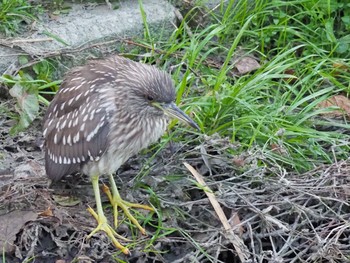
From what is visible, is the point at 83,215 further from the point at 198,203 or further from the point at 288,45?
the point at 288,45

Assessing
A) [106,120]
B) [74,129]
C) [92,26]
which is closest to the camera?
[106,120]

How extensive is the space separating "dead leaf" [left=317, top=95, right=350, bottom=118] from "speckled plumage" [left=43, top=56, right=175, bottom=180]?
134 cm

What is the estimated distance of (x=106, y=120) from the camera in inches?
184

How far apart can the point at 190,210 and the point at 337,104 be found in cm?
136

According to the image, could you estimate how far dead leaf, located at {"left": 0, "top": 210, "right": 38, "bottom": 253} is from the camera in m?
4.72

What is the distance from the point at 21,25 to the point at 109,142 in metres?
1.83

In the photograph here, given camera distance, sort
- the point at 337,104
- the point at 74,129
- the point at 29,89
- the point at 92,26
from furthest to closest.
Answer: the point at 92,26
the point at 337,104
the point at 29,89
the point at 74,129

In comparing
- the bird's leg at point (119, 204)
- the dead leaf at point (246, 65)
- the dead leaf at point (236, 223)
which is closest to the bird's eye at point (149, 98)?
the bird's leg at point (119, 204)

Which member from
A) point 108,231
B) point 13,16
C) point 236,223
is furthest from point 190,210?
point 13,16

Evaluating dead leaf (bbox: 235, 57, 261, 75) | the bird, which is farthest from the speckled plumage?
dead leaf (bbox: 235, 57, 261, 75)

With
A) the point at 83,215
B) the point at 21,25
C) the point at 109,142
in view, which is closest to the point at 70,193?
the point at 83,215

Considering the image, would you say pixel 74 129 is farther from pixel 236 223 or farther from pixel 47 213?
pixel 236 223

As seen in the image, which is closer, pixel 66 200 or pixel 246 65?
pixel 66 200

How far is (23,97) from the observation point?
5578 mm
